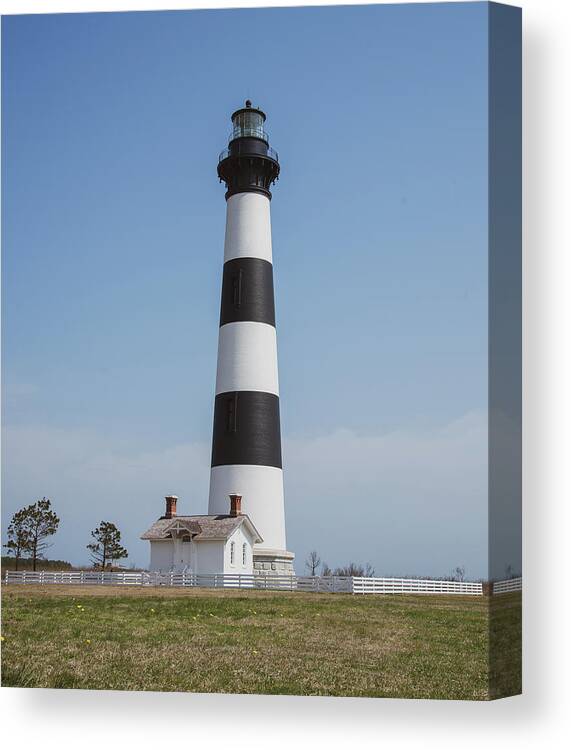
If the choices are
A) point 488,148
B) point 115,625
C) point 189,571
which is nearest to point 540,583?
point 488,148

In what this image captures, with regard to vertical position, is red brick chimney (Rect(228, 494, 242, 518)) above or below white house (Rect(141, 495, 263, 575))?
above

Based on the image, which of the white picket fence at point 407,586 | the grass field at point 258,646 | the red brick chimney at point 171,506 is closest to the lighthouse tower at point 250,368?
the red brick chimney at point 171,506

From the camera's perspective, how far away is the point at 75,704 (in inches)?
388

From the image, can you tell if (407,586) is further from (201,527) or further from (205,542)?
(205,542)

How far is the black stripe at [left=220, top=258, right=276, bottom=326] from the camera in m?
17.9

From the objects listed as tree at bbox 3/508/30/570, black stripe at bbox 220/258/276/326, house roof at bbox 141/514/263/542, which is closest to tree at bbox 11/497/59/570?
tree at bbox 3/508/30/570

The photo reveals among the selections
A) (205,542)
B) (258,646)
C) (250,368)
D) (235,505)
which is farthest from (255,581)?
(258,646)

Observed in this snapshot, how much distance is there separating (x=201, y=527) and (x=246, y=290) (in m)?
4.37

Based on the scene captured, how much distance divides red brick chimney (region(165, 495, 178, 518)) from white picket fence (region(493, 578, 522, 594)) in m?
7.53

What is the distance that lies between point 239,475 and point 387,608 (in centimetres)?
494

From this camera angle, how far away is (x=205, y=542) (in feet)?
61.8

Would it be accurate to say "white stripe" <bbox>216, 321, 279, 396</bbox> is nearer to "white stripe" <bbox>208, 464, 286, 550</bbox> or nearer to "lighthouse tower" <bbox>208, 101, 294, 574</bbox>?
"lighthouse tower" <bbox>208, 101, 294, 574</bbox>

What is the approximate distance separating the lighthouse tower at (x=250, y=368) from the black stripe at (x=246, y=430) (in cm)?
2

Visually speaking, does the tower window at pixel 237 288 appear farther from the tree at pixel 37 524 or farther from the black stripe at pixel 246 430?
the tree at pixel 37 524
